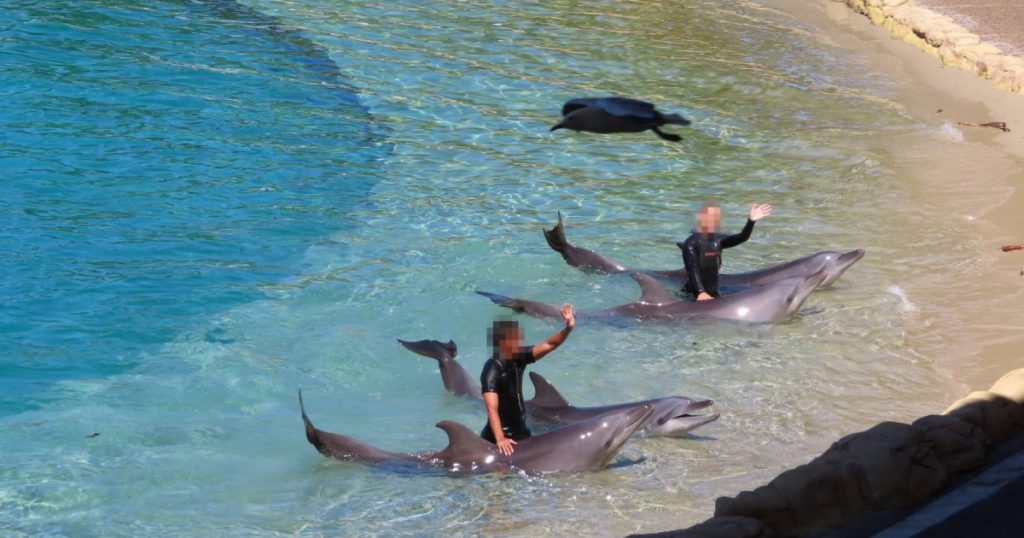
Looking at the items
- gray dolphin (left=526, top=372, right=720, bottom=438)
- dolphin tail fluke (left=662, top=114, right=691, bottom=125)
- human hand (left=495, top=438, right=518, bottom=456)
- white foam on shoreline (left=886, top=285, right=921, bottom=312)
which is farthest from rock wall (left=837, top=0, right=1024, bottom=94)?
dolphin tail fluke (left=662, top=114, right=691, bottom=125)

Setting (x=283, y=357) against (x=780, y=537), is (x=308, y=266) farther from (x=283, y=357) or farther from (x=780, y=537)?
(x=780, y=537)

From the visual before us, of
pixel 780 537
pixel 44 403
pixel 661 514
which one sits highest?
pixel 780 537

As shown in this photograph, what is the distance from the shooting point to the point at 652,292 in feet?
30.9

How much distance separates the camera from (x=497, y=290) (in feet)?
33.7

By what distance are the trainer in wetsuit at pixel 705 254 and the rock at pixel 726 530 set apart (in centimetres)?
454

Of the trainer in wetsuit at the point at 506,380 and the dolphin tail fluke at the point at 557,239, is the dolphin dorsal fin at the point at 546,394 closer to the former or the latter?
the trainer in wetsuit at the point at 506,380

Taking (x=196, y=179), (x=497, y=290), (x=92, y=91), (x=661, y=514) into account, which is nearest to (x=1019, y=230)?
(x=497, y=290)

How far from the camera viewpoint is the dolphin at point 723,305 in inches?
371

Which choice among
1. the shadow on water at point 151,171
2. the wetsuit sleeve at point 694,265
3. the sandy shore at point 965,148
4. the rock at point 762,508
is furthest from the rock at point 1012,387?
the shadow on water at point 151,171

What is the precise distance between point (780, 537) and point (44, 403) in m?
5.35

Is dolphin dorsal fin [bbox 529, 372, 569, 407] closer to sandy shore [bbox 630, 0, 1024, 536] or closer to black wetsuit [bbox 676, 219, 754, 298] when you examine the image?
sandy shore [bbox 630, 0, 1024, 536]

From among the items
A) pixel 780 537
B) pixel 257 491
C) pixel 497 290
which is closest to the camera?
pixel 780 537

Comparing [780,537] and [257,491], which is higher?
[780,537]

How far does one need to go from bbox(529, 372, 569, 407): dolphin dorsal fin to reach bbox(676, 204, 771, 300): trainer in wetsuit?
7.29 ft
